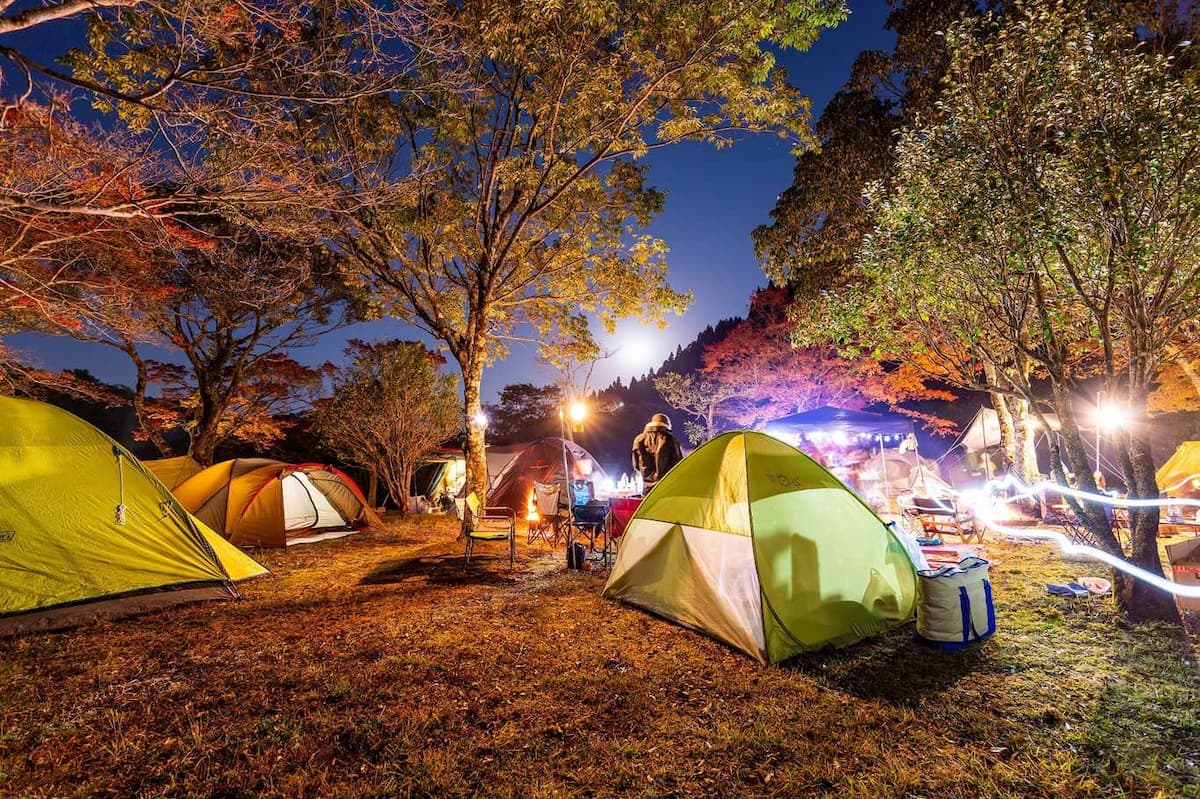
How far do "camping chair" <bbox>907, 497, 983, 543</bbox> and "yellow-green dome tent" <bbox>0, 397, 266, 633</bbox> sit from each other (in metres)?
10.2

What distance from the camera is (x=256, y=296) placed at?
13.0 meters

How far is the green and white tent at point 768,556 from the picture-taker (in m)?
4.27

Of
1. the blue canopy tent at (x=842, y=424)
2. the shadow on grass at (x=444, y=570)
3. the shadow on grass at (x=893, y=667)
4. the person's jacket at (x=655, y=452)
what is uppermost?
the blue canopy tent at (x=842, y=424)

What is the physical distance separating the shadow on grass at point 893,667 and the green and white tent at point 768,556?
0.13 metres

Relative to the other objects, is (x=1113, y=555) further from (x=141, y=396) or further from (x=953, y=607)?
(x=141, y=396)

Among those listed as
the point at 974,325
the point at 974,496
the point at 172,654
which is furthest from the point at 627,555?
the point at 974,496

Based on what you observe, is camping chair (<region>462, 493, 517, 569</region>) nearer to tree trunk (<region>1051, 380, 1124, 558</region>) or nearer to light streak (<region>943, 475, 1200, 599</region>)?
light streak (<region>943, 475, 1200, 599</region>)

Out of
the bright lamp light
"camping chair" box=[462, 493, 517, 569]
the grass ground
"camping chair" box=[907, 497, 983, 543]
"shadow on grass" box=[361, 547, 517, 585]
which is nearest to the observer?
the grass ground

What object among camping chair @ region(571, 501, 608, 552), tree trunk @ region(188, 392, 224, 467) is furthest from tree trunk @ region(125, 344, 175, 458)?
camping chair @ region(571, 501, 608, 552)

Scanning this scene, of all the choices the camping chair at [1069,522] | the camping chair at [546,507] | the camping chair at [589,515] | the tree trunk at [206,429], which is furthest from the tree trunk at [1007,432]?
the tree trunk at [206,429]

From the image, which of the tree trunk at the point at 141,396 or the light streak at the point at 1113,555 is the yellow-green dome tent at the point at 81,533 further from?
the tree trunk at the point at 141,396

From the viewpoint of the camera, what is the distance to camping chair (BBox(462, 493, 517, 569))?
7156mm

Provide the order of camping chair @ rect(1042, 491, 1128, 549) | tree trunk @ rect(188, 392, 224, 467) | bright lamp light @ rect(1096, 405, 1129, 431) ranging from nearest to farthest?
bright lamp light @ rect(1096, 405, 1129, 431), camping chair @ rect(1042, 491, 1128, 549), tree trunk @ rect(188, 392, 224, 467)

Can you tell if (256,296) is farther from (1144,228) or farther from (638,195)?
Result: (1144,228)
